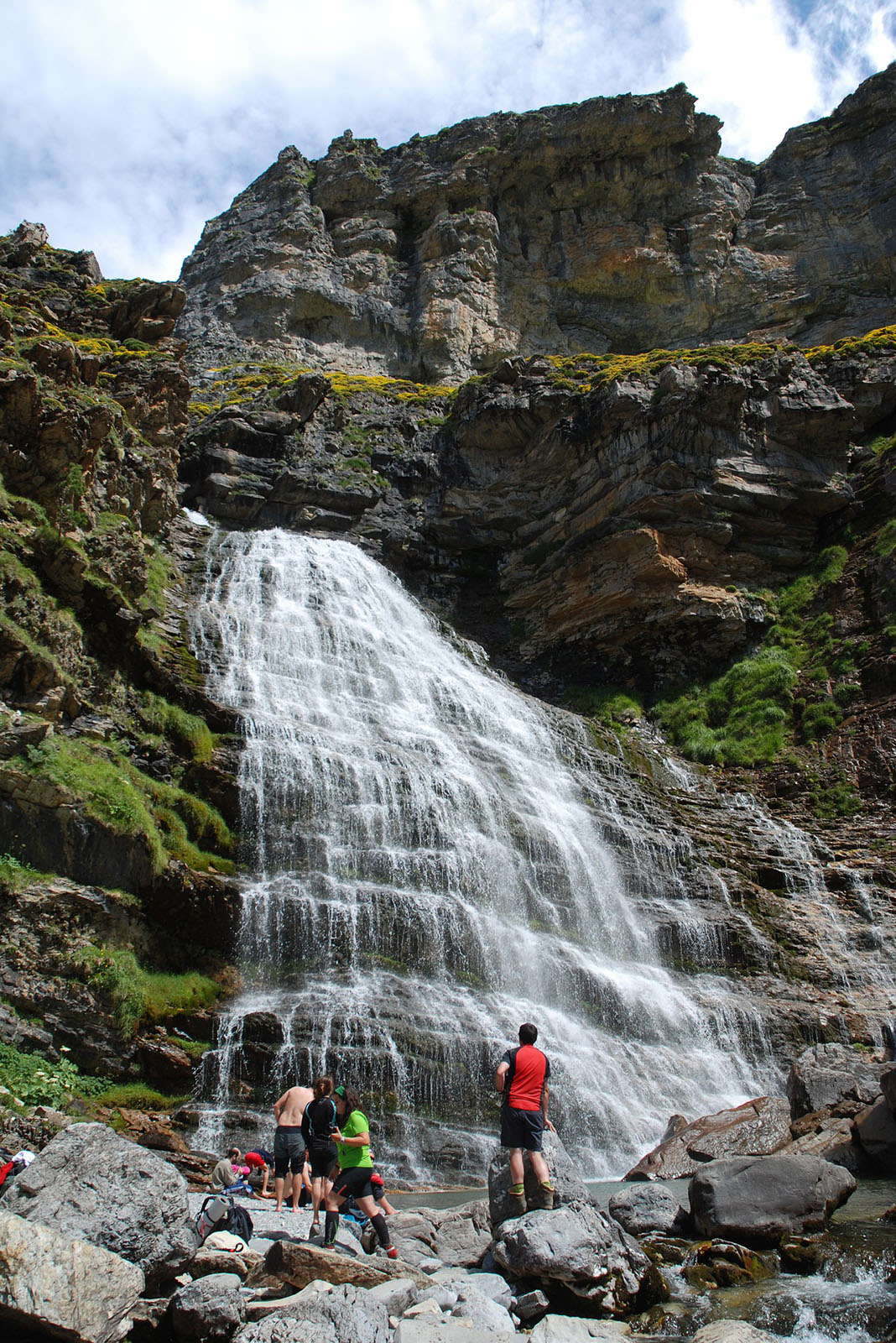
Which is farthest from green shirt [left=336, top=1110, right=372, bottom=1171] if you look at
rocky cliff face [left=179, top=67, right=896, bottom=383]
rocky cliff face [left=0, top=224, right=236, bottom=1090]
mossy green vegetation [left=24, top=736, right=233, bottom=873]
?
rocky cliff face [left=179, top=67, right=896, bottom=383]

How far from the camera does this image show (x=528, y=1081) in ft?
22.4

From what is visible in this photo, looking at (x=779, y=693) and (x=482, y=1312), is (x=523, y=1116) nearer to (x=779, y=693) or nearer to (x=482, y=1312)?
(x=482, y=1312)

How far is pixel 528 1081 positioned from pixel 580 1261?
1.26 m

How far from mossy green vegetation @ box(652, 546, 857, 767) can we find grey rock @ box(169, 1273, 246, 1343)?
70.7 ft

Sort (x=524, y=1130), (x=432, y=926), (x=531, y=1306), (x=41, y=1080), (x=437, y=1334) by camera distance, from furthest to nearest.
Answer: (x=432, y=926) → (x=41, y=1080) → (x=524, y=1130) → (x=531, y=1306) → (x=437, y=1334)

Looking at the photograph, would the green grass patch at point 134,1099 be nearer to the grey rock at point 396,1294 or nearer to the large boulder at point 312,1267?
the large boulder at point 312,1267

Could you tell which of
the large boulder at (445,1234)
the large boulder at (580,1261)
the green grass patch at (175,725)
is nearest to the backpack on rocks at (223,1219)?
the large boulder at (445,1234)

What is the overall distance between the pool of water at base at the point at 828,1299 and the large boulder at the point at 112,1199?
318cm

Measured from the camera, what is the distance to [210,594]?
24312mm

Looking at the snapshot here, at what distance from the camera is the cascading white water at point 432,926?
11875mm

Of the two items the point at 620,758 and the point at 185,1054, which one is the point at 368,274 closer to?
the point at 620,758

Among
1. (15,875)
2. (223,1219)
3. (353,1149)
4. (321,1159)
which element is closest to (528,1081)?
(353,1149)

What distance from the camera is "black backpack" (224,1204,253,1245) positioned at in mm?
6871

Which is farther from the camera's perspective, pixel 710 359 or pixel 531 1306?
pixel 710 359
